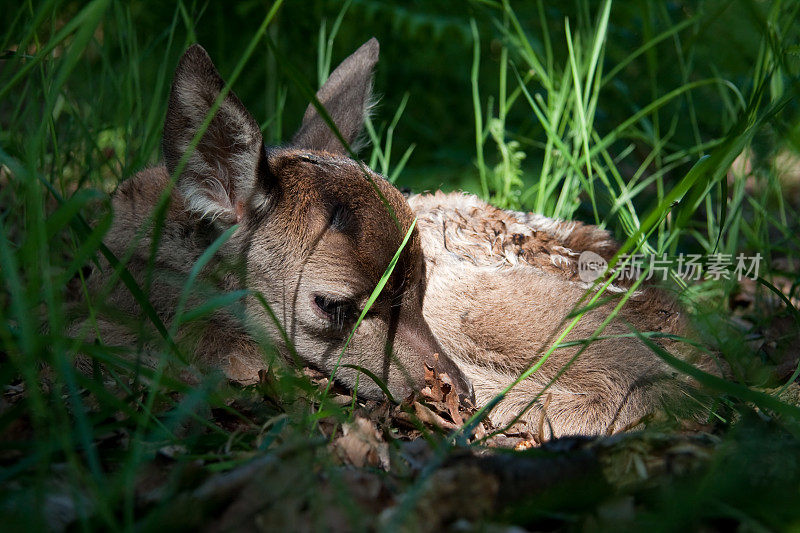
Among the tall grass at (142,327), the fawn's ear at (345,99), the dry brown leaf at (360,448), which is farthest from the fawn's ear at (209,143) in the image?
the dry brown leaf at (360,448)

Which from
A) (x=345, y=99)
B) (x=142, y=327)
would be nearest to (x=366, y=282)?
(x=142, y=327)

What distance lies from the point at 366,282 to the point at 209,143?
0.87 meters

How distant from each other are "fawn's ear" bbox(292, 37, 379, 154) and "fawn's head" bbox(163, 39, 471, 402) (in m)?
0.61

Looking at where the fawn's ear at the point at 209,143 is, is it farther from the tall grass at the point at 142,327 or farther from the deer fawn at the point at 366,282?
the tall grass at the point at 142,327

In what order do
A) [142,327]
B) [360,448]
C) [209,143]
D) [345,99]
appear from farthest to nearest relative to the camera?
[345,99] → [209,143] → [360,448] → [142,327]

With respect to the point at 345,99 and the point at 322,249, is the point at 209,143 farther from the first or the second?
the point at 345,99

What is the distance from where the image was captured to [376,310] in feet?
9.86

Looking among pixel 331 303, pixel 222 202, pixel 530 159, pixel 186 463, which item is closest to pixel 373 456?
pixel 186 463

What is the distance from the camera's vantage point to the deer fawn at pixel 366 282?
9.47 feet

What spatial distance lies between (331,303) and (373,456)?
93 centimetres

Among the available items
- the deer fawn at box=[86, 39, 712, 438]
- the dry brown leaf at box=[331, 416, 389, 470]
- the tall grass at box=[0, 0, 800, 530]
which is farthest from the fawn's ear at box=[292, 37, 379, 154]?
the dry brown leaf at box=[331, 416, 389, 470]

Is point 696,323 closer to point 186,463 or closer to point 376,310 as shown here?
point 376,310

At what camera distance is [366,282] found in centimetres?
289

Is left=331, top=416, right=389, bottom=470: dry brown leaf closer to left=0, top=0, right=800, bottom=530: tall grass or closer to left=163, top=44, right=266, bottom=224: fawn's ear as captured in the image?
left=0, top=0, right=800, bottom=530: tall grass
